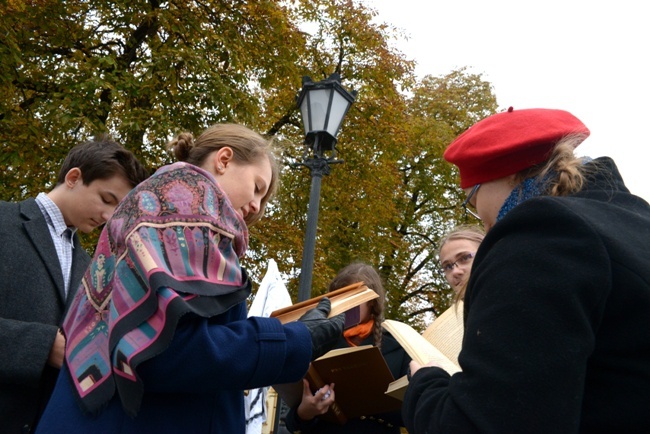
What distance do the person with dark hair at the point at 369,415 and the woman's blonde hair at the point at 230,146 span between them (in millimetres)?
1229

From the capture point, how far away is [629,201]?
1.85 metres

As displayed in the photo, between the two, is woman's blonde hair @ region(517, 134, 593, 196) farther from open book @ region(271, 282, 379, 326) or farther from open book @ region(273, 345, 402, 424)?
open book @ region(273, 345, 402, 424)

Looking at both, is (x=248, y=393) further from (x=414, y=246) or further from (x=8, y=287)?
(x=414, y=246)

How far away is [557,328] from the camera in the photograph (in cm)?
151

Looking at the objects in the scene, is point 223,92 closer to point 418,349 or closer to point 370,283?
point 370,283

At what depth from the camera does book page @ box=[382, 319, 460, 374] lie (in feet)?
6.88

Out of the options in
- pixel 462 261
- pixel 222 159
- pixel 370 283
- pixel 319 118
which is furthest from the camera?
pixel 319 118

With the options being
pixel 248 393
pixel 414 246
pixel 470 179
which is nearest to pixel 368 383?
pixel 248 393

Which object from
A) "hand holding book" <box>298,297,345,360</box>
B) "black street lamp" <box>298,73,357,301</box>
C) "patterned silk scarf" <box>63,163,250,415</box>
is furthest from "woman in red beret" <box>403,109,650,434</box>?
"black street lamp" <box>298,73,357,301</box>

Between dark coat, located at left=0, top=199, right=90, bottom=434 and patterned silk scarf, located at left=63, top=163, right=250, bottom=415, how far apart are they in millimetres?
638

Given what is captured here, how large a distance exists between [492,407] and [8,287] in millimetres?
2125

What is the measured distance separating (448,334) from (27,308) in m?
1.70

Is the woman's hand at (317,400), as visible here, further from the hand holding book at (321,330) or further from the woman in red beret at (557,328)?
the woman in red beret at (557,328)

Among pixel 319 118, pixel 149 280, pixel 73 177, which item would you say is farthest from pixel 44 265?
pixel 319 118
